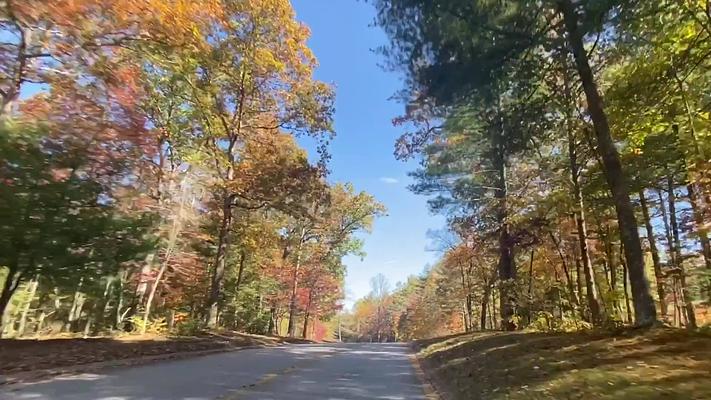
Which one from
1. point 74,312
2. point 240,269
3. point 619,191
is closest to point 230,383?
point 619,191

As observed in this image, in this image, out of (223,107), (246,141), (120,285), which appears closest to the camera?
(120,285)

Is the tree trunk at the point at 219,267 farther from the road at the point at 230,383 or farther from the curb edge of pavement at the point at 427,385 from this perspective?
the curb edge of pavement at the point at 427,385

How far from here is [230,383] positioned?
8.68 metres

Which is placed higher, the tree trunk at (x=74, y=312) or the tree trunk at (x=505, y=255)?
the tree trunk at (x=505, y=255)

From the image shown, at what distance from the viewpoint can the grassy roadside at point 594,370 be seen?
5352 mm

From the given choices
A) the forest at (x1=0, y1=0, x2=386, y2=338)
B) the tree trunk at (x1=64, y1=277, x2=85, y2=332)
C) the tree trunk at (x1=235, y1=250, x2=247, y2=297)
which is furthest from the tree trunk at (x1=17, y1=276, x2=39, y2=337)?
the tree trunk at (x1=235, y1=250, x2=247, y2=297)

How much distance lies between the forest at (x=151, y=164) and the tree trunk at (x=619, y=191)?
26.8ft

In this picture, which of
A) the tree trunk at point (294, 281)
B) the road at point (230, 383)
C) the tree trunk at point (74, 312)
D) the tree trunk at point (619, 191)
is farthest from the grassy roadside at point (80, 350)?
the tree trunk at point (294, 281)

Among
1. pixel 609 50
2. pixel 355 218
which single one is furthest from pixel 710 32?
pixel 355 218

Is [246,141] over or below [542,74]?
over

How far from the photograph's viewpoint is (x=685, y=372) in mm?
5551

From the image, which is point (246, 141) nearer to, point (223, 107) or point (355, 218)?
point (223, 107)

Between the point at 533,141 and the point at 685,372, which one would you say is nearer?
the point at 685,372

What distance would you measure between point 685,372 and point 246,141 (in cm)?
2000
